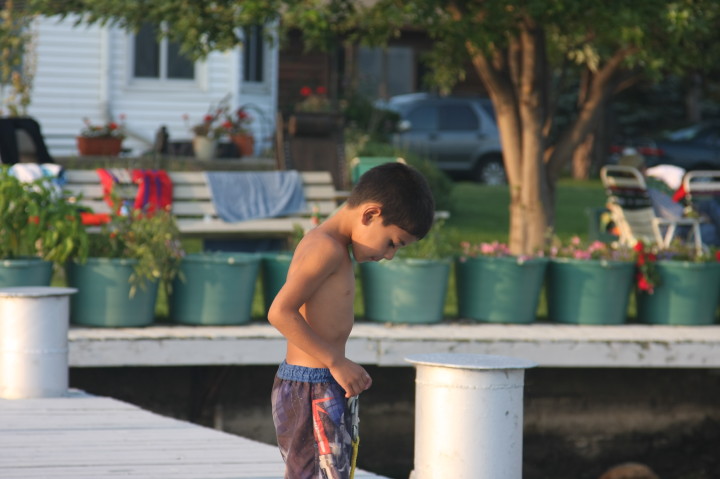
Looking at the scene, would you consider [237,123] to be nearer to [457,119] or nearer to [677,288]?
[457,119]

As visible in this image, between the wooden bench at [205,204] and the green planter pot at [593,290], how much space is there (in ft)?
7.70

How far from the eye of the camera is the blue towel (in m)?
9.40

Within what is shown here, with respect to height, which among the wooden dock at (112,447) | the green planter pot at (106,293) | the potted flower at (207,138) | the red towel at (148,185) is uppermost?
the potted flower at (207,138)

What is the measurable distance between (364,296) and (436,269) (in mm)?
465

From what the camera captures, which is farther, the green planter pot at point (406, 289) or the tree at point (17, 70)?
the tree at point (17, 70)

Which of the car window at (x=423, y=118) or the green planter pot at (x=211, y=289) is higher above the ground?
the car window at (x=423, y=118)

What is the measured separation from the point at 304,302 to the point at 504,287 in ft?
13.1

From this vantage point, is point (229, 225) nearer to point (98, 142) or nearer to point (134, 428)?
point (134, 428)

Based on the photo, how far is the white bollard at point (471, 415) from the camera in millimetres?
4078

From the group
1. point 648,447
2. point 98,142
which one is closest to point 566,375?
point 648,447

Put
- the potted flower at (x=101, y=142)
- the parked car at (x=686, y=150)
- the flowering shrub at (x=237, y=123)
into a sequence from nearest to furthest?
the potted flower at (x=101, y=142), the flowering shrub at (x=237, y=123), the parked car at (x=686, y=150)

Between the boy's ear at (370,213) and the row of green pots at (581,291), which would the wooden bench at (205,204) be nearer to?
the row of green pots at (581,291)

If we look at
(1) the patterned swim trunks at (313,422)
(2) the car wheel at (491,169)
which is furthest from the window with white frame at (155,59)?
(1) the patterned swim trunks at (313,422)

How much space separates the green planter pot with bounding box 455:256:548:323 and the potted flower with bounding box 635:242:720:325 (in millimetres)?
659
